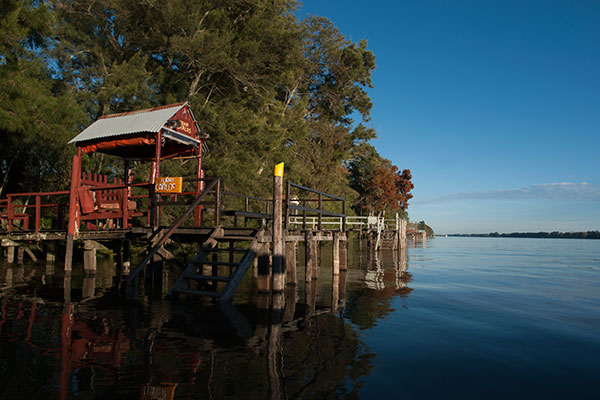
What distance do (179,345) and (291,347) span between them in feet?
5.15

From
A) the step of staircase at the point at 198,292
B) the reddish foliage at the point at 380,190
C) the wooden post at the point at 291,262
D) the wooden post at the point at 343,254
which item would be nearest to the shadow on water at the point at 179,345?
the step of staircase at the point at 198,292

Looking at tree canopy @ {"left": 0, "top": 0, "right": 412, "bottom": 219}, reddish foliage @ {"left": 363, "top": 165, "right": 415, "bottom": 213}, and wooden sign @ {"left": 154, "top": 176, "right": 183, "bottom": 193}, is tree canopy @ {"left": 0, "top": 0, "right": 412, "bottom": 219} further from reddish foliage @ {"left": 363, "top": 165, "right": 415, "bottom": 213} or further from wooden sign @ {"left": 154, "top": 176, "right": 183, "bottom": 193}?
reddish foliage @ {"left": 363, "top": 165, "right": 415, "bottom": 213}

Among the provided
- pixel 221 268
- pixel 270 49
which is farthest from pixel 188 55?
pixel 221 268

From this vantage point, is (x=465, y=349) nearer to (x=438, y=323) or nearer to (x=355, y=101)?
(x=438, y=323)

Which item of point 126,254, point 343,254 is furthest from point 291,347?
point 343,254

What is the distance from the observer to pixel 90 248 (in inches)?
480

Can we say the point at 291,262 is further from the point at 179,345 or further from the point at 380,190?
the point at 380,190

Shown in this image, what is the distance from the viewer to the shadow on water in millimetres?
4090

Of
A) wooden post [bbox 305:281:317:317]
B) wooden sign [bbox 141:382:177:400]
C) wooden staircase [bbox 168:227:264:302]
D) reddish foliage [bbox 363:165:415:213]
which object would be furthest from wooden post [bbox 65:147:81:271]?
reddish foliage [bbox 363:165:415:213]

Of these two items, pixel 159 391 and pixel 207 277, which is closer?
pixel 159 391

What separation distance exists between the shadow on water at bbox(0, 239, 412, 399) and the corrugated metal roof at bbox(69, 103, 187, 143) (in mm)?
3904

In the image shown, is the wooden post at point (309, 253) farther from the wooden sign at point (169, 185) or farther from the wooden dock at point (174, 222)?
the wooden sign at point (169, 185)

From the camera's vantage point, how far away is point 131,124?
36.5 ft

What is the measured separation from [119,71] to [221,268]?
33.0 feet
